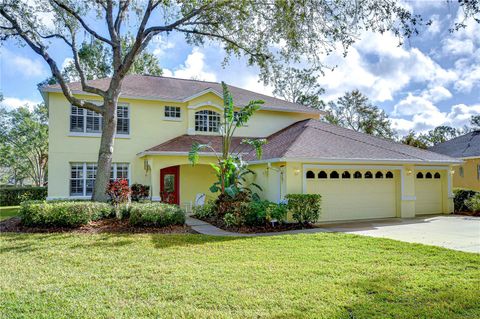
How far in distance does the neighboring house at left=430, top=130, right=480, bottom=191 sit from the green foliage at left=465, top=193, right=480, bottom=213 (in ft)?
29.0

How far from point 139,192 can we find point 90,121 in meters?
4.84

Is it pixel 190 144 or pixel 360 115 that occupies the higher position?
pixel 360 115

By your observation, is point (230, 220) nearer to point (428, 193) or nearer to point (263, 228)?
point (263, 228)

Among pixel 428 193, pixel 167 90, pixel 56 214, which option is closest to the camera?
pixel 56 214

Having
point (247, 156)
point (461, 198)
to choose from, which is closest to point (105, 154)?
point (247, 156)

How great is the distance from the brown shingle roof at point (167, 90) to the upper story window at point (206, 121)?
1.30 m

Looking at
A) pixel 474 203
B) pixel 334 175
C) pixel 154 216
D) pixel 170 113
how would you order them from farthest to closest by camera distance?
pixel 170 113, pixel 474 203, pixel 334 175, pixel 154 216

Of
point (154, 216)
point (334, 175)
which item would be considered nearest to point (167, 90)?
point (154, 216)

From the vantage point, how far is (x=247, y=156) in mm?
16938

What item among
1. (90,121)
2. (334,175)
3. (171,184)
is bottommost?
(171,184)

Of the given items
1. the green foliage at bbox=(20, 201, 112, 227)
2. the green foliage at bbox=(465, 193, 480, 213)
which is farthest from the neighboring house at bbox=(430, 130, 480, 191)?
the green foliage at bbox=(20, 201, 112, 227)

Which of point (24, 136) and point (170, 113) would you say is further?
point (24, 136)

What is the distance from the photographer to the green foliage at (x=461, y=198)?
1671 cm

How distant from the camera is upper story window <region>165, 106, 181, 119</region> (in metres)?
18.5
